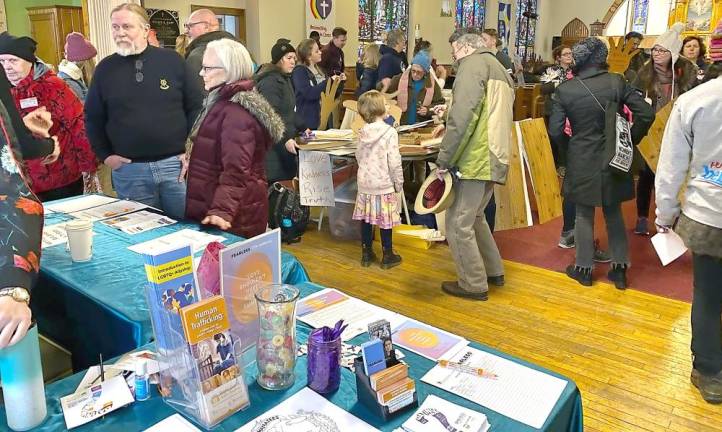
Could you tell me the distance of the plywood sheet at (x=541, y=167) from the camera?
4539mm

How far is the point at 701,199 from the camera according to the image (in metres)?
2.21

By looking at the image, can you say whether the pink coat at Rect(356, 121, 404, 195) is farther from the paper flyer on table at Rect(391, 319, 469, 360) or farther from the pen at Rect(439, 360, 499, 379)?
the pen at Rect(439, 360, 499, 379)

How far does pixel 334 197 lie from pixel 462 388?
3.27 meters

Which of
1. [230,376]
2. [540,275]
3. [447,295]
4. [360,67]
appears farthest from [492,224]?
[360,67]

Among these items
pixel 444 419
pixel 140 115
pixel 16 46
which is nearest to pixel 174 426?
pixel 444 419

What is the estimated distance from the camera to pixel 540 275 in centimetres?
381

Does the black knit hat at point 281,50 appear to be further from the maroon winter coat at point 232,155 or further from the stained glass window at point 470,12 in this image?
the stained glass window at point 470,12

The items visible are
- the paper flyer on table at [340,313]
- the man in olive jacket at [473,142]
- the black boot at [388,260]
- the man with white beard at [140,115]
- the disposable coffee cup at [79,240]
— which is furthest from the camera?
the black boot at [388,260]

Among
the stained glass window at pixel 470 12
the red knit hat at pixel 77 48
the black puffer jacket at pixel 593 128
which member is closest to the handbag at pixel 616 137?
the black puffer jacket at pixel 593 128

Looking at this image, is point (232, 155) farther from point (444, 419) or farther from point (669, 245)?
point (669, 245)

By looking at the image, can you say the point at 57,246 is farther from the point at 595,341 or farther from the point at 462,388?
the point at 595,341

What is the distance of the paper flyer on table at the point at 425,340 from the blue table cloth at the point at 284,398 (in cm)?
6

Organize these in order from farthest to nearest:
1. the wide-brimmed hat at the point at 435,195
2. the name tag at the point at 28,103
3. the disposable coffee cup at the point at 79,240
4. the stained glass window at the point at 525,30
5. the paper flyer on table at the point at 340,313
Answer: the stained glass window at the point at 525,30, the wide-brimmed hat at the point at 435,195, the name tag at the point at 28,103, the disposable coffee cup at the point at 79,240, the paper flyer on table at the point at 340,313

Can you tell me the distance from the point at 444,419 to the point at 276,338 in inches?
14.7
